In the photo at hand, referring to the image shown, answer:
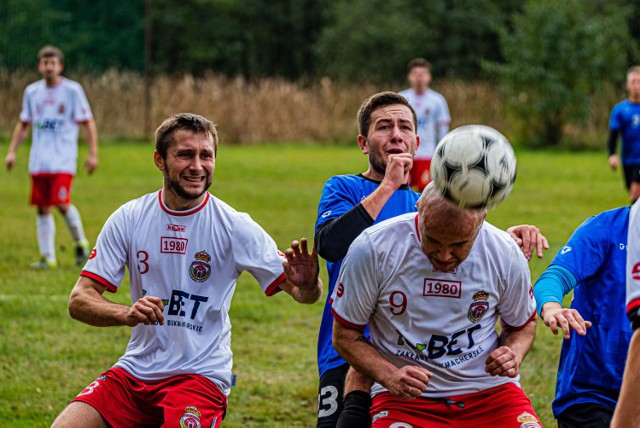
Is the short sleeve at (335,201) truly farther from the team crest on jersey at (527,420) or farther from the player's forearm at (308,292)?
the team crest on jersey at (527,420)

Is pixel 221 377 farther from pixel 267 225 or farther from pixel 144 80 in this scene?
pixel 144 80

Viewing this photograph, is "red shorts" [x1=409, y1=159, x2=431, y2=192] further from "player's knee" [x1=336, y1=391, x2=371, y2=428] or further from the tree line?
the tree line

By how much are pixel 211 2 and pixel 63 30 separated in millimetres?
16999

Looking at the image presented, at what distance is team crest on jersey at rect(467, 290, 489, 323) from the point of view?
3928 millimetres

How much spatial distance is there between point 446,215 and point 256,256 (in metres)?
1.45

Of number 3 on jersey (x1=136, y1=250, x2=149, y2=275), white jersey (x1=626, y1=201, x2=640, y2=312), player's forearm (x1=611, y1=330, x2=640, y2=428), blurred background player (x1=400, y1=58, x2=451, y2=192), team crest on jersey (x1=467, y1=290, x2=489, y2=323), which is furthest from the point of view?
blurred background player (x1=400, y1=58, x2=451, y2=192)

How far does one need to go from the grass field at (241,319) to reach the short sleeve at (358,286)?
8.08 feet

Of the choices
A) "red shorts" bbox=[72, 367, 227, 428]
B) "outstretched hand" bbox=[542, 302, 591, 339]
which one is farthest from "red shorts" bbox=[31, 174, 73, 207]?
"outstretched hand" bbox=[542, 302, 591, 339]

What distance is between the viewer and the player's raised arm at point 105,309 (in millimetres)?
4109

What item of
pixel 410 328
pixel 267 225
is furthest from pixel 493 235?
pixel 267 225

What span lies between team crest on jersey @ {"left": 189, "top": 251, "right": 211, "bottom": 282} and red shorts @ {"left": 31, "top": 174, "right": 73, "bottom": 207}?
7156mm

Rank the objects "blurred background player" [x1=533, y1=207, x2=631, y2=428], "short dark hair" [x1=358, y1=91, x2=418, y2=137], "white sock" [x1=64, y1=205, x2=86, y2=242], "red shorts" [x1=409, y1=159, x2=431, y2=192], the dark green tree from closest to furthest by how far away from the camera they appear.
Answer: "blurred background player" [x1=533, y1=207, x2=631, y2=428]
"short dark hair" [x1=358, y1=91, x2=418, y2=137]
"white sock" [x1=64, y1=205, x2=86, y2=242]
"red shorts" [x1=409, y1=159, x2=431, y2=192]
the dark green tree

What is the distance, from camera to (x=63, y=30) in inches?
1519

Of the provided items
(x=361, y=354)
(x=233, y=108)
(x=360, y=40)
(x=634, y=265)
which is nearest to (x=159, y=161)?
(x=361, y=354)
